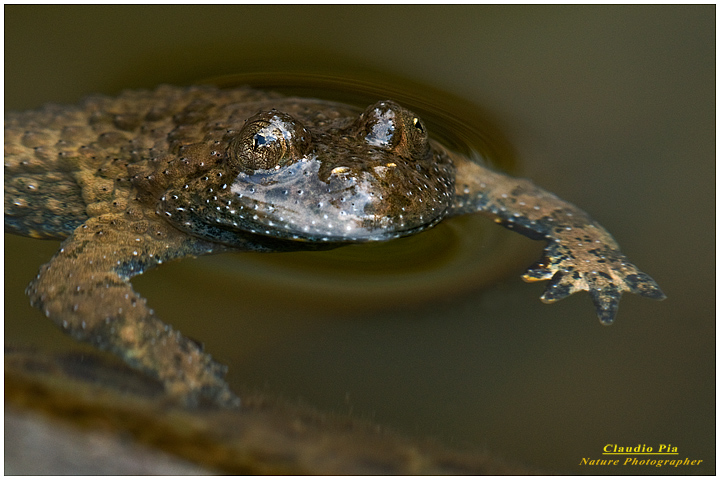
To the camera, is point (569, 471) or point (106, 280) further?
point (106, 280)

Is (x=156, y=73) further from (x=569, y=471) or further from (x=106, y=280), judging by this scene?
(x=569, y=471)

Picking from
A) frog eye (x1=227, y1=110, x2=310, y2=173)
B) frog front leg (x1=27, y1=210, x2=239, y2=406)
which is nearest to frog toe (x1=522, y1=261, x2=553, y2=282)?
frog eye (x1=227, y1=110, x2=310, y2=173)

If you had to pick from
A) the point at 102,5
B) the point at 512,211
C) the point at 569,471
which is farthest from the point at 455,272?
the point at 102,5

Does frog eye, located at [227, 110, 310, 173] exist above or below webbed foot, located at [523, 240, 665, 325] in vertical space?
above

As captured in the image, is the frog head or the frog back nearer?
the frog head

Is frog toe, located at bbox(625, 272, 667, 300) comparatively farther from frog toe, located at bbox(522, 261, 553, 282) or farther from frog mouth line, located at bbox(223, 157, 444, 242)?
frog mouth line, located at bbox(223, 157, 444, 242)

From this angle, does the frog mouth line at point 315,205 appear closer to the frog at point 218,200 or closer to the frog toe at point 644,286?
the frog at point 218,200
